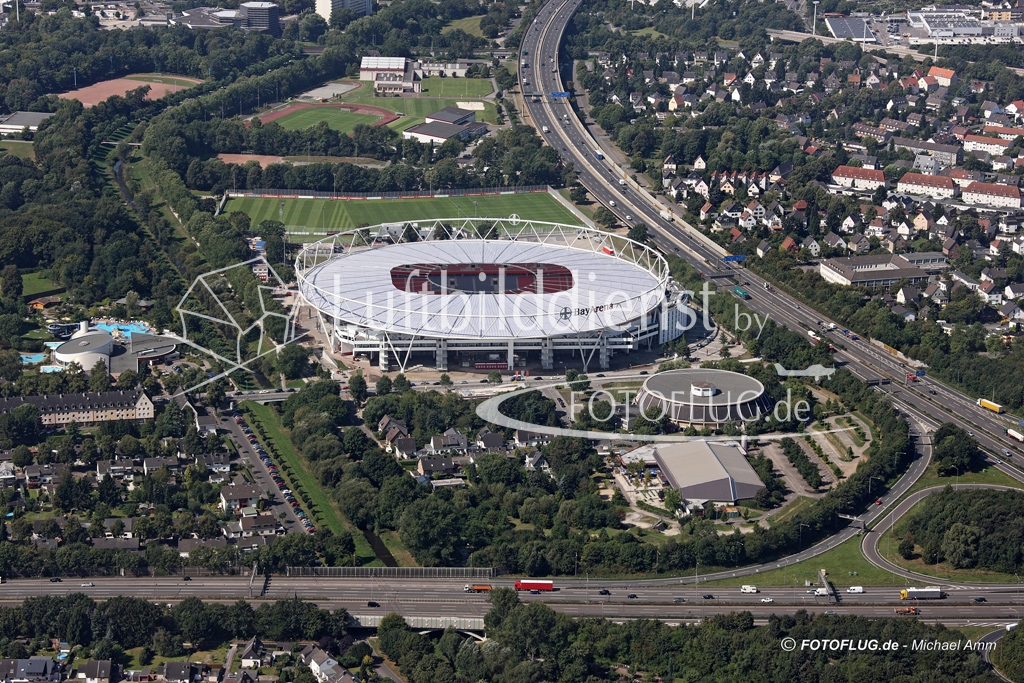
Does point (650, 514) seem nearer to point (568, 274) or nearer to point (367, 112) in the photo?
point (568, 274)

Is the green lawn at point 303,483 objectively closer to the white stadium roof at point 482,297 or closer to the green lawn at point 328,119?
the white stadium roof at point 482,297

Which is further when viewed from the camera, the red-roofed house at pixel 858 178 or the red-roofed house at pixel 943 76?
the red-roofed house at pixel 943 76

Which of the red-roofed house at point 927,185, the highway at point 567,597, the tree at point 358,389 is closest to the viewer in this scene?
the highway at point 567,597

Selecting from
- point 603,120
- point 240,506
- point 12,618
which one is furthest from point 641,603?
point 603,120

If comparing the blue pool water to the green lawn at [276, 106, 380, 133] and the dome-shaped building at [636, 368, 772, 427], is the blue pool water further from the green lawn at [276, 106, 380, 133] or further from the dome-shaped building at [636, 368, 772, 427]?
the green lawn at [276, 106, 380, 133]

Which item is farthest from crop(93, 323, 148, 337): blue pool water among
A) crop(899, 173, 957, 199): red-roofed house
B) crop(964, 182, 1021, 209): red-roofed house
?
crop(964, 182, 1021, 209): red-roofed house

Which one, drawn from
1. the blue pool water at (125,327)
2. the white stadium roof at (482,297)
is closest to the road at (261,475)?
the white stadium roof at (482,297)
